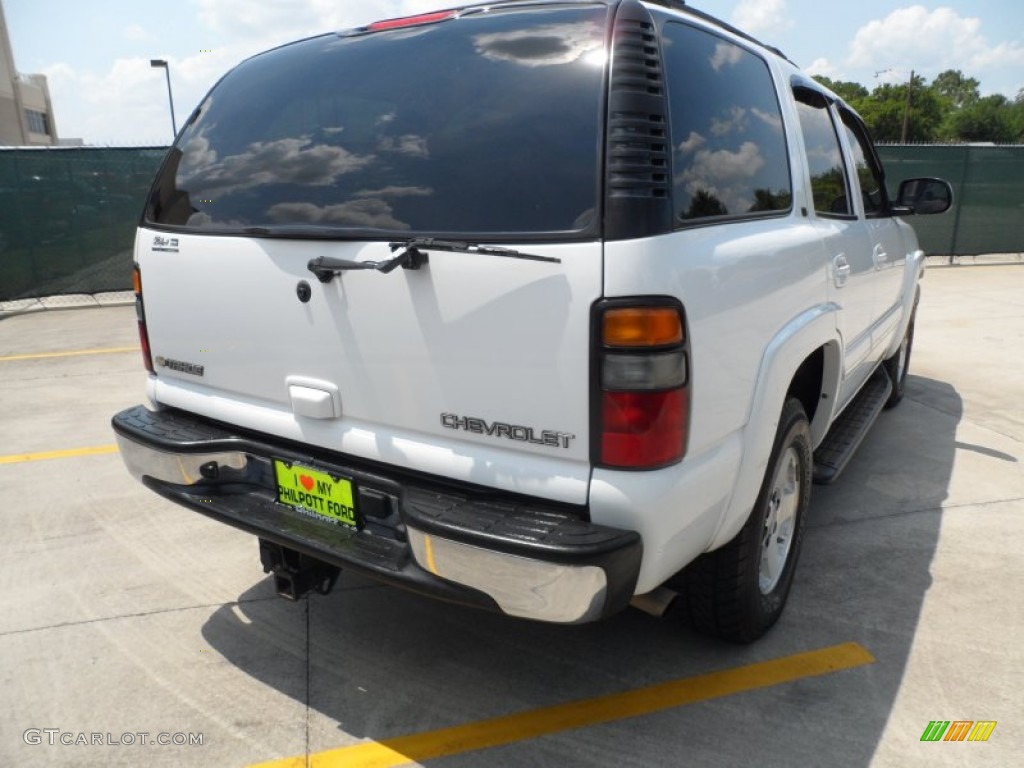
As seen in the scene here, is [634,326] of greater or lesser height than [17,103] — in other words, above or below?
below

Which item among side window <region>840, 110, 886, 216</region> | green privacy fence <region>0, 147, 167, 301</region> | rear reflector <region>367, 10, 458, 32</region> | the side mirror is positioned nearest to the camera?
rear reflector <region>367, 10, 458, 32</region>

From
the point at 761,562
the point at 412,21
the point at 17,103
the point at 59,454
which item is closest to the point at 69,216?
the point at 59,454

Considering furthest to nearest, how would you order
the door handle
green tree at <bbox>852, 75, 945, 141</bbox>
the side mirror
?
green tree at <bbox>852, 75, 945, 141</bbox> < the side mirror < the door handle

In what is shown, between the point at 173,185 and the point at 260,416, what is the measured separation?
94 centimetres

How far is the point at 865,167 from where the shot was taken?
13.9 feet

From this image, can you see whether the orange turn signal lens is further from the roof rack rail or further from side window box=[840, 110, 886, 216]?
side window box=[840, 110, 886, 216]

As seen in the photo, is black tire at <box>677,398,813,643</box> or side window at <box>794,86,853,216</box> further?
side window at <box>794,86,853,216</box>

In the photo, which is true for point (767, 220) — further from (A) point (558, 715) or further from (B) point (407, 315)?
(A) point (558, 715)

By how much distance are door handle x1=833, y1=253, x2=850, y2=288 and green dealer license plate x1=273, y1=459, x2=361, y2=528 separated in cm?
203

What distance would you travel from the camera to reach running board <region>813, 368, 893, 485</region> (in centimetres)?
342

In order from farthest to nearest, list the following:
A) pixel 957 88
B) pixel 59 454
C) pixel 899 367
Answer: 1. pixel 957 88
2. pixel 899 367
3. pixel 59 454

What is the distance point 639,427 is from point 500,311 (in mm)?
450

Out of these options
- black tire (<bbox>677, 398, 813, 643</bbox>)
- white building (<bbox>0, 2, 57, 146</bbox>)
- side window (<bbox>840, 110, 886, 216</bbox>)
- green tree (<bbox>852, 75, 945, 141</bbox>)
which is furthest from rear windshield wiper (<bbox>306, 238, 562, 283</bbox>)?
green tree (<bbox>852, 75, 945, 141</bbox>)

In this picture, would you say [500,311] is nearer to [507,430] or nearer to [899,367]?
[507,430]
